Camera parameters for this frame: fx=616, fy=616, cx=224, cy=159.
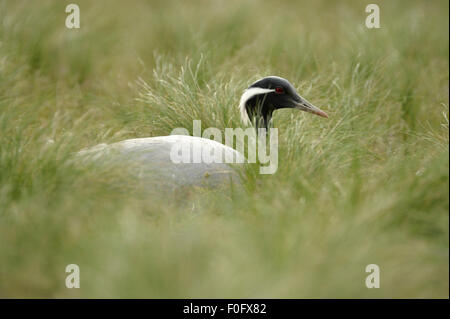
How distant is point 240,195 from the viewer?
3.44 meters

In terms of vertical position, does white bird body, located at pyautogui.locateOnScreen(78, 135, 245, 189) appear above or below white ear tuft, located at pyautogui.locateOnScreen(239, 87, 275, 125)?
below

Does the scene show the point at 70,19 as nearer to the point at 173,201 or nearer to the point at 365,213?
the point at 173,201

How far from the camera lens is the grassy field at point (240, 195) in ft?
8.66

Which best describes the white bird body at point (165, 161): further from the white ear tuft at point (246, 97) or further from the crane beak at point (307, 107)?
the crane beak at point (307, 107)

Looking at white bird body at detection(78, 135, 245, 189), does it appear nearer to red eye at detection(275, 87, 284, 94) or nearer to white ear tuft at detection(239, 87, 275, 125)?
Result: white ear tuft at detection(239, 87, 275, 125)

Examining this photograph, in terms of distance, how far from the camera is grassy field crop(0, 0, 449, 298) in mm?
2641

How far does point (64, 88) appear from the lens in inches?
240

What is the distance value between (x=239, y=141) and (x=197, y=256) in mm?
1454

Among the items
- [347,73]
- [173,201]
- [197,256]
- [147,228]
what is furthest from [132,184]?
[347,73]
